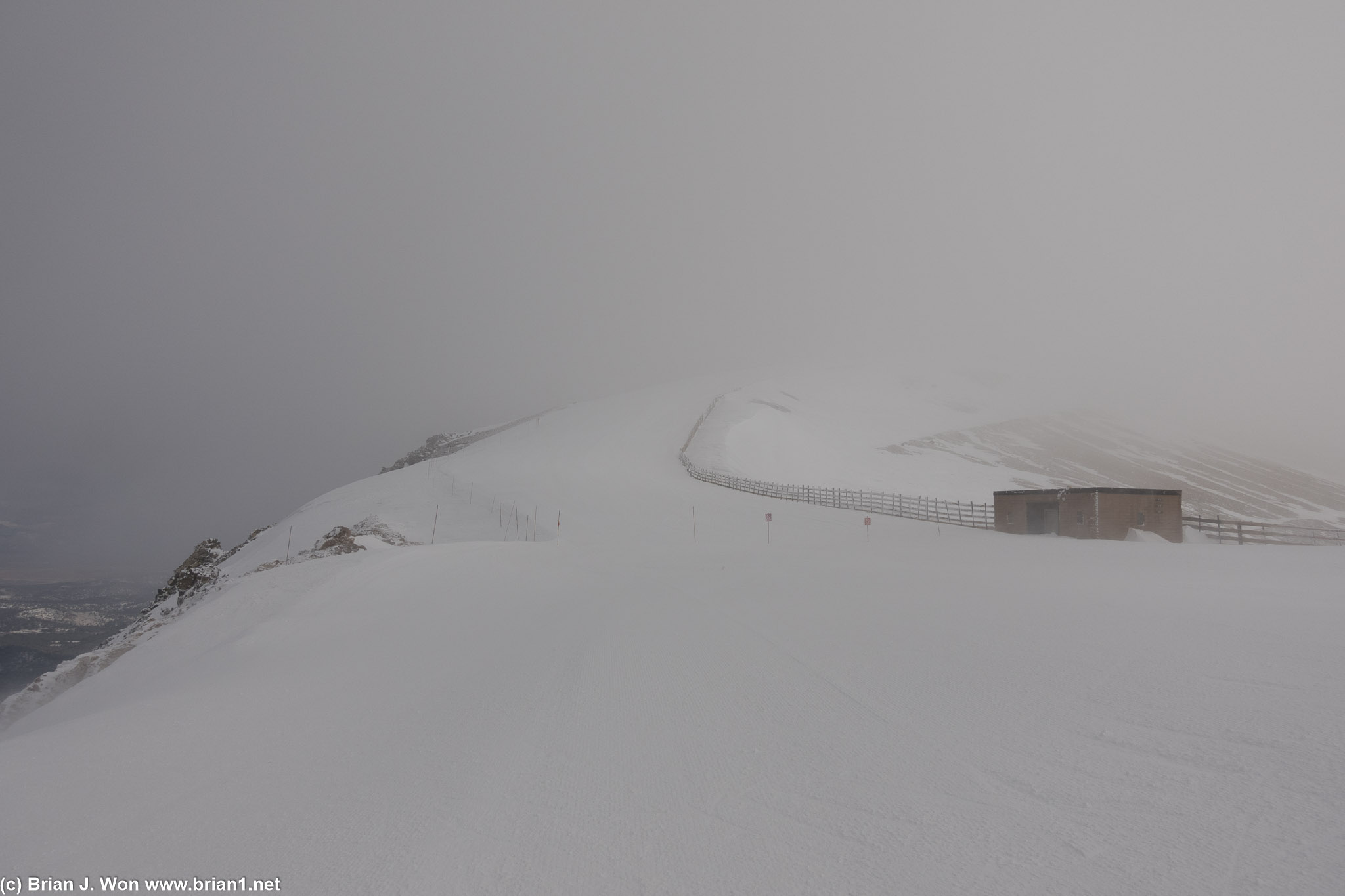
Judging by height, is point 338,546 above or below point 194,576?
above

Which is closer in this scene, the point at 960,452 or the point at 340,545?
the point at 340,545

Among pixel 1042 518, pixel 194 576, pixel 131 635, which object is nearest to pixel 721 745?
pixel 131 635

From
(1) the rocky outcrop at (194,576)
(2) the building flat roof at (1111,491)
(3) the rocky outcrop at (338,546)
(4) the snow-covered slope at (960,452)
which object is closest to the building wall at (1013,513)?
(2) the building flat roof at (1111,491)

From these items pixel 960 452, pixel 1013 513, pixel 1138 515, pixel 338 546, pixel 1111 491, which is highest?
pixel 960 452

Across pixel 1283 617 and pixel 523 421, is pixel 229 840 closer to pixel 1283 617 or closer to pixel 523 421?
pixel 1283 617

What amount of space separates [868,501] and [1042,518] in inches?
598

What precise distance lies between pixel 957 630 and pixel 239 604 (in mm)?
14460

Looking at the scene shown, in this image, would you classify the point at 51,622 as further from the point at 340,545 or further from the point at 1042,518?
the point at 1042,518

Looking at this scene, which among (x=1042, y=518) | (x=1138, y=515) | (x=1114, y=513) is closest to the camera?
(x=1114, y=513)

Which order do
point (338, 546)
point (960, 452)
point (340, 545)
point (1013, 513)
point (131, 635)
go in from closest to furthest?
point (131, 635) < point (338, 546) < point (340, 545) < point (1013, 513) < point (960, 452)

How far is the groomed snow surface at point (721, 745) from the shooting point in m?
3.72

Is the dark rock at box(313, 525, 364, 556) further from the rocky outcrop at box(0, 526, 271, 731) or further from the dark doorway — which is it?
the dark doorway

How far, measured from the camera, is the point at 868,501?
1655 inches

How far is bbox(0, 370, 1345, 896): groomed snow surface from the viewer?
372 centimetres
